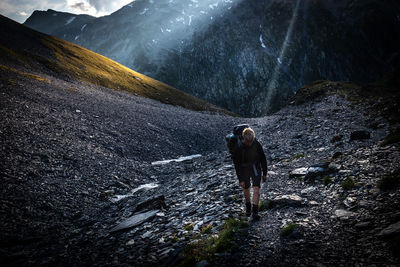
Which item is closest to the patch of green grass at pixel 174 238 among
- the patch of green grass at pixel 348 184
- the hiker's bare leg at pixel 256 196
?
the hiker's bare leg at pixel 256 196

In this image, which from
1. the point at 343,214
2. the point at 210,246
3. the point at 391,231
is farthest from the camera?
the point at 343,214

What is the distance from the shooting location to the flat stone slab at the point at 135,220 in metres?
9.41

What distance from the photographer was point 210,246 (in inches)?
238

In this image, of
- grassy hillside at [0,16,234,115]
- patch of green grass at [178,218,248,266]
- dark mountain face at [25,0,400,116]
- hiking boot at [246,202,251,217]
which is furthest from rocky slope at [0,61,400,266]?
dark mountain face at [25,0,400,116]

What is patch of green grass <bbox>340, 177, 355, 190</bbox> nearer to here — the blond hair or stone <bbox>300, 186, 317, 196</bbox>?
stone <bbox>300, 186, 317, 196</bbox>

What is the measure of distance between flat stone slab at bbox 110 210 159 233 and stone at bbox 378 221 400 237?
8.59 meters

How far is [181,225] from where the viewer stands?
27.7 feet

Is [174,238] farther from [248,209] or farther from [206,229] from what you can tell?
[248,209]

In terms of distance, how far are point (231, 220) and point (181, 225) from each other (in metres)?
2.31

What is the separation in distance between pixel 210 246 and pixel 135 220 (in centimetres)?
515

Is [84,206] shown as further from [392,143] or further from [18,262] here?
[392,143]

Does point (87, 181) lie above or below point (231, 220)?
above

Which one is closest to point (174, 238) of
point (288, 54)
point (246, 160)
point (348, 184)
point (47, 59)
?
point (246, 160)

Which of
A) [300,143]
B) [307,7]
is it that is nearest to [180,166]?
[300,143]
